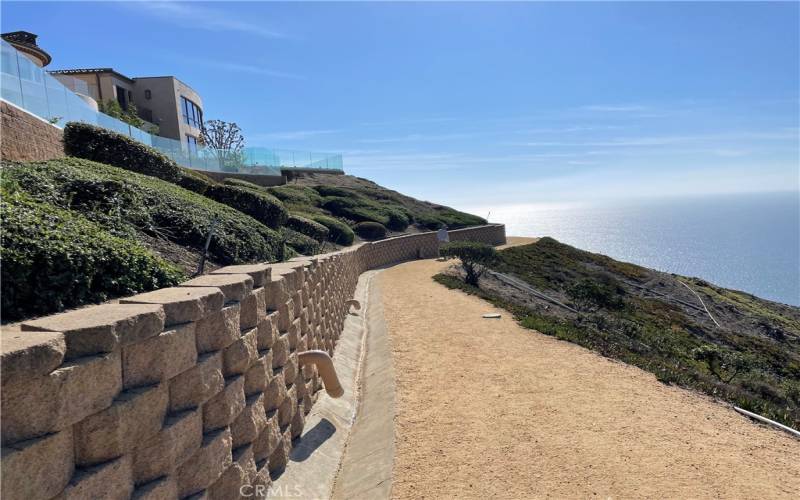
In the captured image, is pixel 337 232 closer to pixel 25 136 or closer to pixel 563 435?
pixel 25 136

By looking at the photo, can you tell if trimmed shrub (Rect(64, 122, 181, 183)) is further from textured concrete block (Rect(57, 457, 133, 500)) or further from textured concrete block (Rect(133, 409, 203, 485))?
textured concrete block (Rect(57, 457, 133, 500))

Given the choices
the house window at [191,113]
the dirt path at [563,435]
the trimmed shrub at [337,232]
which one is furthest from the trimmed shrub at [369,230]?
the house window at [191,113]

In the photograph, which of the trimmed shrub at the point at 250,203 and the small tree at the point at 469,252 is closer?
the trimmed shrub at the point at 250,203

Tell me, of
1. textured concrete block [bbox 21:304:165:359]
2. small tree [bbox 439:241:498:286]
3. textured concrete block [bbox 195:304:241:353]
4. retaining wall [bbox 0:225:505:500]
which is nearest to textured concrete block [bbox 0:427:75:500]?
retaining wall [bbox 0:225:505:500]

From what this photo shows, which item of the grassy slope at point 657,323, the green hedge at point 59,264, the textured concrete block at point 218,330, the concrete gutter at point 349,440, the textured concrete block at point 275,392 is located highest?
the green hedge at point 59,264

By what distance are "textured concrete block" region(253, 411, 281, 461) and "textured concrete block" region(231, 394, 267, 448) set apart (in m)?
0.11

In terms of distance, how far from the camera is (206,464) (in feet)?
11.8

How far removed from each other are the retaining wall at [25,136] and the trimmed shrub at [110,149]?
925 mm

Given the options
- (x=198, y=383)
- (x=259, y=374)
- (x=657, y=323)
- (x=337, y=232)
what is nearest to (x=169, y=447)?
(x=198, y=383)

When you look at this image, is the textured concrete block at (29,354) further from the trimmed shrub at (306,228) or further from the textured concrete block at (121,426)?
the trimmed shrub at (306,228)

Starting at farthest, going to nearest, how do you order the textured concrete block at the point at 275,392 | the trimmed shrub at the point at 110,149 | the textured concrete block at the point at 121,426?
the trimmed shrub at the point at 110,149 < the textured concrete block at the point at 275,392 < the textured concrete block at the point at 121,426

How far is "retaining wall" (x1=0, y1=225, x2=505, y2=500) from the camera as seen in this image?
2.26 metres

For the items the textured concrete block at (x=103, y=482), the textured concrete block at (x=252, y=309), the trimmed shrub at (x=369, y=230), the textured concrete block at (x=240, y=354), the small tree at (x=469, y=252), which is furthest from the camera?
the trimmed shrub at (x=369, y=230)

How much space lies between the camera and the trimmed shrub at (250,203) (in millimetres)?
13625
